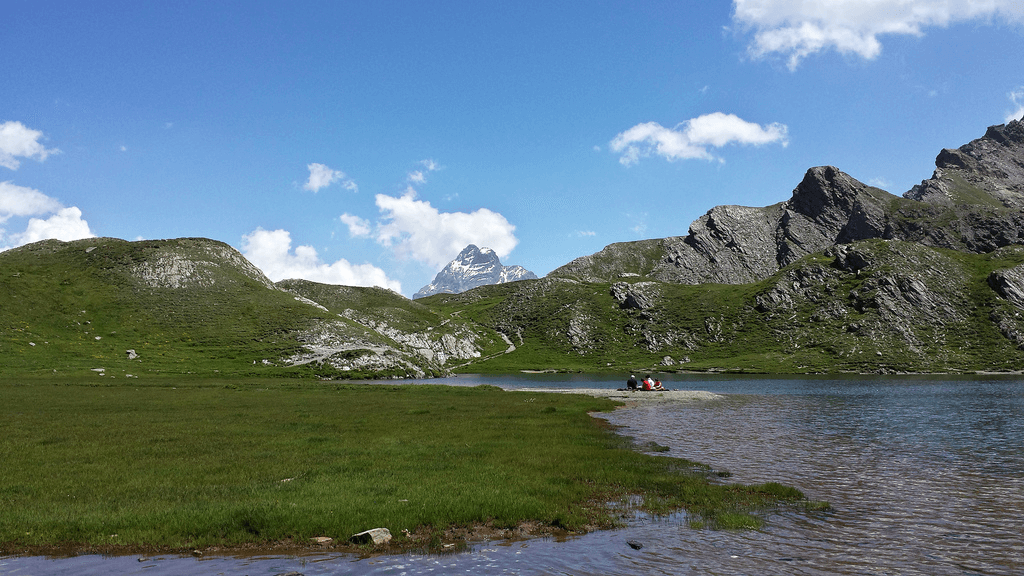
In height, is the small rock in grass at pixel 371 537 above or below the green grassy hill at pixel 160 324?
below

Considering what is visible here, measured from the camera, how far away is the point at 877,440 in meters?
37.1

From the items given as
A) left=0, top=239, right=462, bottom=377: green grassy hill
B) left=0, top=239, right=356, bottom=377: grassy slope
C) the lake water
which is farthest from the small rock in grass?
left=0, top=239, right=356, bottom=377: grassy slope

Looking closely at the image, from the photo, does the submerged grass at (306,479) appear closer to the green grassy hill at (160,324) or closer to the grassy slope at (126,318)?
the green grassy hill at (160,324)

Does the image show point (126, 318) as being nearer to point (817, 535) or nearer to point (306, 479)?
point (306, 479)

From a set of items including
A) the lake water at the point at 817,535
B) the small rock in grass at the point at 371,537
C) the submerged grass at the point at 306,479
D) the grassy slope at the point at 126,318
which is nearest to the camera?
the lake water at the point at 817,535

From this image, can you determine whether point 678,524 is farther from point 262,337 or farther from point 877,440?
point 262,337

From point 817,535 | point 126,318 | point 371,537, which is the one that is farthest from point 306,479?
point 126,318

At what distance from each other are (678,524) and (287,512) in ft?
42.9

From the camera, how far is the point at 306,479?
22797mm

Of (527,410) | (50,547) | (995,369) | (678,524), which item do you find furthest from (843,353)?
(50,547)

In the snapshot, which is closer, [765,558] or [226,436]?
[765,558]

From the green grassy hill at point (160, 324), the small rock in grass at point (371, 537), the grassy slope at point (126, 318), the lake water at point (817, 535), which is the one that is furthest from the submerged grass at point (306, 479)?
the grassy slope at point (126, 318)

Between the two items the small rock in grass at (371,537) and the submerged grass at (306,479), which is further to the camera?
the submerged grass at (306,479)

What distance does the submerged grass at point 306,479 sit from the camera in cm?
1672
